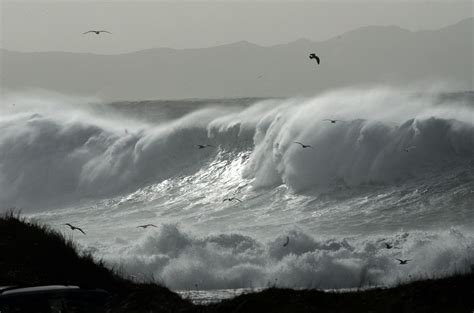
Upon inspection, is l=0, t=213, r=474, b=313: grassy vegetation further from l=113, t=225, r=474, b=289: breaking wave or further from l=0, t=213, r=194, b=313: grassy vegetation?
l=113, t=225, r=474, b=289: breaking wave

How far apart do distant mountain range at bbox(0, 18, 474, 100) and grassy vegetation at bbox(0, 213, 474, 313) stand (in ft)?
331

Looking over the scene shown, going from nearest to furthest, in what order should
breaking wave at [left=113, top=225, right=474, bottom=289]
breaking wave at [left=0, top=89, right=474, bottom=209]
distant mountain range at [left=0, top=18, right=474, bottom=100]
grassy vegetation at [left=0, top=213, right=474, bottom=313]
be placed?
1. grassy vegetation at [left=0, top=213, right=474, bottom=313]
2. breaking wave at [left=113, top=225, right=474, bottom=289]
3. breaking wave at [left=0, top=89, right=474, bottom=209]
4. distant mountain range at [left=0, top=18, right=474, bottom=100]

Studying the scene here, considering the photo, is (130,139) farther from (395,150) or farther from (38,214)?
(395,150)

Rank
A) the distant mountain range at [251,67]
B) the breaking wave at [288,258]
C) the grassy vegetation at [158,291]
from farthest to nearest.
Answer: the distant mountain range at [251,67]
the breaking wave at [288,258]
the grassy vegetation at [158,291]

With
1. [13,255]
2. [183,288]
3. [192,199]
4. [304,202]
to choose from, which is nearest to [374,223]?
[304,202]

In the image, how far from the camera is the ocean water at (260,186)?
60.5 feet

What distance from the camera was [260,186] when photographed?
102ft

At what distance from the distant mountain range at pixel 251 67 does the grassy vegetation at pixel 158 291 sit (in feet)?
331

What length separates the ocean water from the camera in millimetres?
18438

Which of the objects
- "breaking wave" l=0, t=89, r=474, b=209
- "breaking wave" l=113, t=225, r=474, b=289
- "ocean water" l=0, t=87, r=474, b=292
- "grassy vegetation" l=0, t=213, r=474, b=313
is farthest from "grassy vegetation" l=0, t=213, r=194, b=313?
"breaking wave" l=0, t=89, r=474, b=209

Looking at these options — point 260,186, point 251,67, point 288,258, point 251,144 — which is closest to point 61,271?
point 288,258

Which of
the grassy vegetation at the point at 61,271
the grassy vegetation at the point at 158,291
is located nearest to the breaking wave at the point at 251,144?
the grassy vegetation at the point at 61,271

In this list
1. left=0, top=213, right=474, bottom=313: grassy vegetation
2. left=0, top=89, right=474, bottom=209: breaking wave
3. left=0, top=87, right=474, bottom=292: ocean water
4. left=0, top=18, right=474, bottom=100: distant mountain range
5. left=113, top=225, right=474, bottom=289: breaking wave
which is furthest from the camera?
left=0, top=18, right=474, bottom=100: distant mountain range

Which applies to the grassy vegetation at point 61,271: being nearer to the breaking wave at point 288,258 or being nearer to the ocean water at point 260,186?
the ocean water at point 260,186
